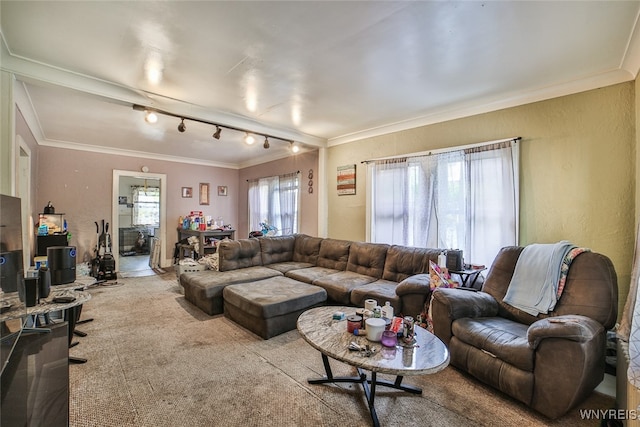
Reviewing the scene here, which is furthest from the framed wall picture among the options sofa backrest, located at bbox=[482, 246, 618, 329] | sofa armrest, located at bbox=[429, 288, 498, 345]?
sofa backrest, located at bbox=[482, 246, 618, 329]

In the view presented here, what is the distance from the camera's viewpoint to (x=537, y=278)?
2.33m

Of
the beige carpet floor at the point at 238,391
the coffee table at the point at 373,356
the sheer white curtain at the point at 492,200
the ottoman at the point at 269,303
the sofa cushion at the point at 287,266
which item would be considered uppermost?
the sheer white curtain at the point at 492,200

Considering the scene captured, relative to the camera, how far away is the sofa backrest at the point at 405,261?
11.0 ft

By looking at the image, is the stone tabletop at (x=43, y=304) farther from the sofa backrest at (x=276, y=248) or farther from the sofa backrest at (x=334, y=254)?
the sofa backrest at (x=334, y=254)

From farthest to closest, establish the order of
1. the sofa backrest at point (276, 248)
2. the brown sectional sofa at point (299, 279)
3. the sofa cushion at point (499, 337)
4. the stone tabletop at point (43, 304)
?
the sofa backrest at point (276, 248)
the brown sectional sofa at point (299, 279)
the sofa cushion at point (499, 337)
the stone tabletop at point (43, 304)

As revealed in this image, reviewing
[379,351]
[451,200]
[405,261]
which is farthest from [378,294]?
[451,200]

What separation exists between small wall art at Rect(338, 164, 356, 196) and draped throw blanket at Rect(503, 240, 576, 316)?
104 inches

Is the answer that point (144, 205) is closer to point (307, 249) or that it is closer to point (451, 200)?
point (307, 249)

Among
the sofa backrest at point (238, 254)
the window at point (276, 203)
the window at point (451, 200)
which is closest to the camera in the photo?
the window at point (451, 200)

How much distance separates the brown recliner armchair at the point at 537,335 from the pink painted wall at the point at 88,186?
6014 mm

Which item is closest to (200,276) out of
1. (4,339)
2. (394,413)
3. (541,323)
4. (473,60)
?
(4,339)

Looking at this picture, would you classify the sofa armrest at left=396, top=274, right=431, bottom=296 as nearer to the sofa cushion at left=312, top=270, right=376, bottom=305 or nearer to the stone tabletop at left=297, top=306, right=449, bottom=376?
the sofa cushion at left=312, top=270, right=376, bottom=305

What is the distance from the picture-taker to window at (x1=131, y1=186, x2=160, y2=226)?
8.56m

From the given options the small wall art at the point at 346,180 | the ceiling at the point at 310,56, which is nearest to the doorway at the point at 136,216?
the ceiling at the point at 310,56
